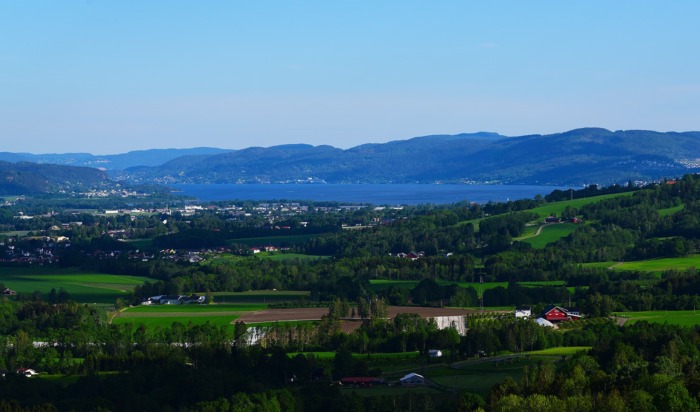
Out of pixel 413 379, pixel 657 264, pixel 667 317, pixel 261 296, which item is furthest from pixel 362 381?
pixel 657 264

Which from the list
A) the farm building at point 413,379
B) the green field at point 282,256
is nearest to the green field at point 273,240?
the green field at point 282,256

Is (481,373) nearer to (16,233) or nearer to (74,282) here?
(74,282)

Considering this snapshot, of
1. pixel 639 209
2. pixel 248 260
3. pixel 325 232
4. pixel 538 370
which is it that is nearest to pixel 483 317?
pixel 538 370

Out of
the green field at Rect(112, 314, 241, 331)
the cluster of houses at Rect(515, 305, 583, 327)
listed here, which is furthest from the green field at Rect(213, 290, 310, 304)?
the cluster of houses at Rect(515, 305, 583, 327)

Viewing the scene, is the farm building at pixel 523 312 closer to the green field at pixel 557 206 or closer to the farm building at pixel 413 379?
the farm building at pixel 413 379

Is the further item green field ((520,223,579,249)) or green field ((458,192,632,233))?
green field ((458,192,632,233))

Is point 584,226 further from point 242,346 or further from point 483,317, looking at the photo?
point 242,346

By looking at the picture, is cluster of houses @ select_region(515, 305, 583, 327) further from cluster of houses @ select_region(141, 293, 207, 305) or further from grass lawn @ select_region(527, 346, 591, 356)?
cluster of houses @ select_region(141, 293, 207, 305)
